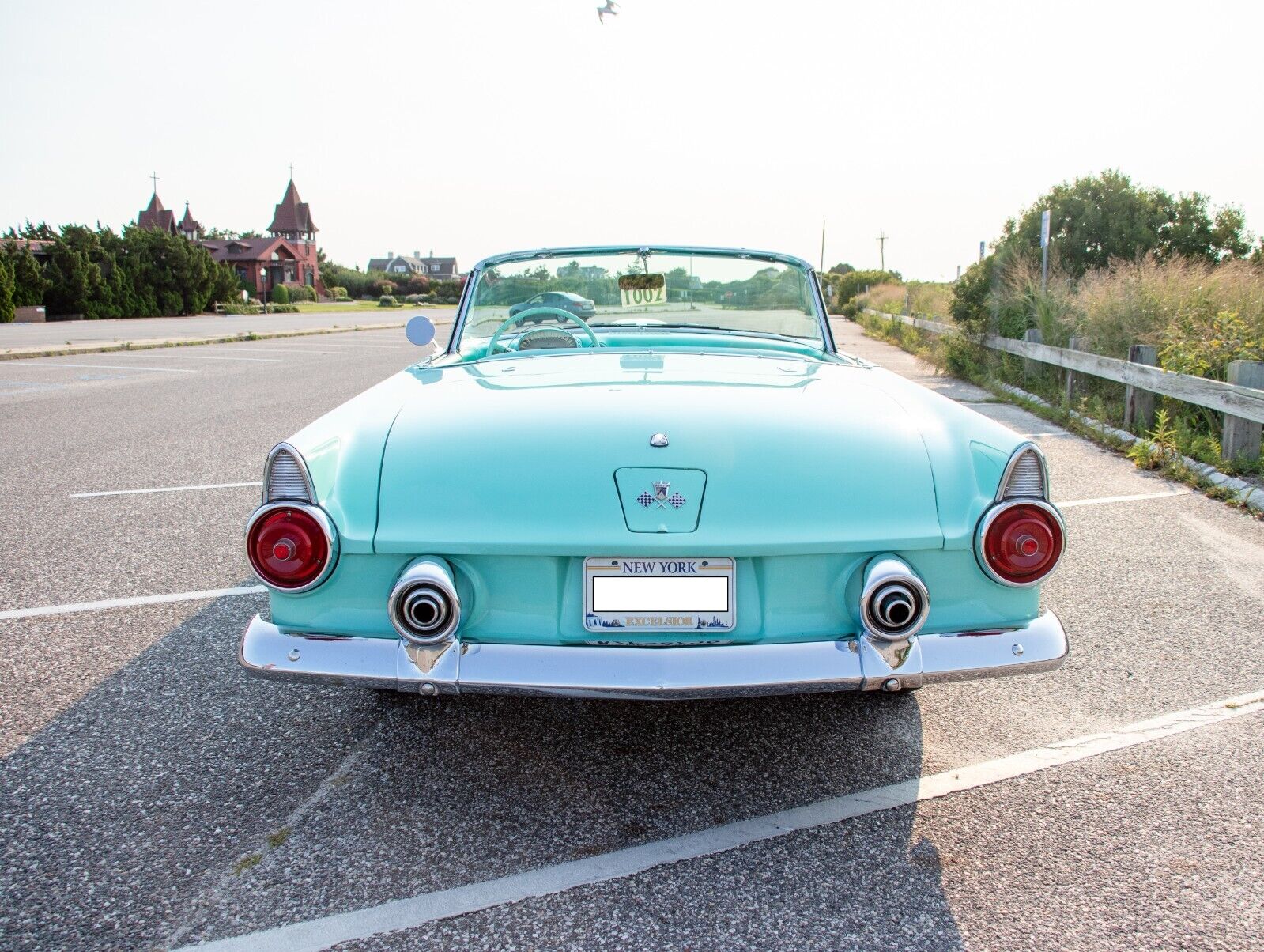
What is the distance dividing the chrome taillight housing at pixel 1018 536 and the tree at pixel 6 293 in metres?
44.6

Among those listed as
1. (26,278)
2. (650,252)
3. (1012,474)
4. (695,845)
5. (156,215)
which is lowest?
(695,845)

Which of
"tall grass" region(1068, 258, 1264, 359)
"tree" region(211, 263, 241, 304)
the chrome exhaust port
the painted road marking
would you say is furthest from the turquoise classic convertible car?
"tree" region(211, 263, 241, 304)

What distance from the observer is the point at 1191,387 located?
24.2 ft

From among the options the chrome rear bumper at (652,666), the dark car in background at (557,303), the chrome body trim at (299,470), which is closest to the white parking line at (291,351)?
the dark car in background at (557,303)

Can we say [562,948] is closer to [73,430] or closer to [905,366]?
[73,430]

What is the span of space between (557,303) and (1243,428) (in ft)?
16.8

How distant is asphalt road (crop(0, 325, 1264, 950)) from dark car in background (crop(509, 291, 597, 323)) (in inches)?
65.1

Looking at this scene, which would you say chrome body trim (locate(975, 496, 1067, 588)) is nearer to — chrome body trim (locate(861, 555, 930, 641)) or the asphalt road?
chrome body trim (locate(861, 555, 930, 641))

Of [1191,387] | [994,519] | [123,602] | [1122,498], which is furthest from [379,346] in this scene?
[994,519]

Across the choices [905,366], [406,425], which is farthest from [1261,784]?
[905,366]

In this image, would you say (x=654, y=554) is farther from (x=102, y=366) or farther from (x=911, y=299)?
(x=911, y=299)

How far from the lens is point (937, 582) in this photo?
97.1 inches

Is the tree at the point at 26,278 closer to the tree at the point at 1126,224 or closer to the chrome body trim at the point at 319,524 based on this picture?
the tree at the point at 1126,224

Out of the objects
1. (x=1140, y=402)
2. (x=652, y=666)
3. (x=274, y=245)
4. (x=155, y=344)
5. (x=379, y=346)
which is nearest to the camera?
(x=652, y=666)
